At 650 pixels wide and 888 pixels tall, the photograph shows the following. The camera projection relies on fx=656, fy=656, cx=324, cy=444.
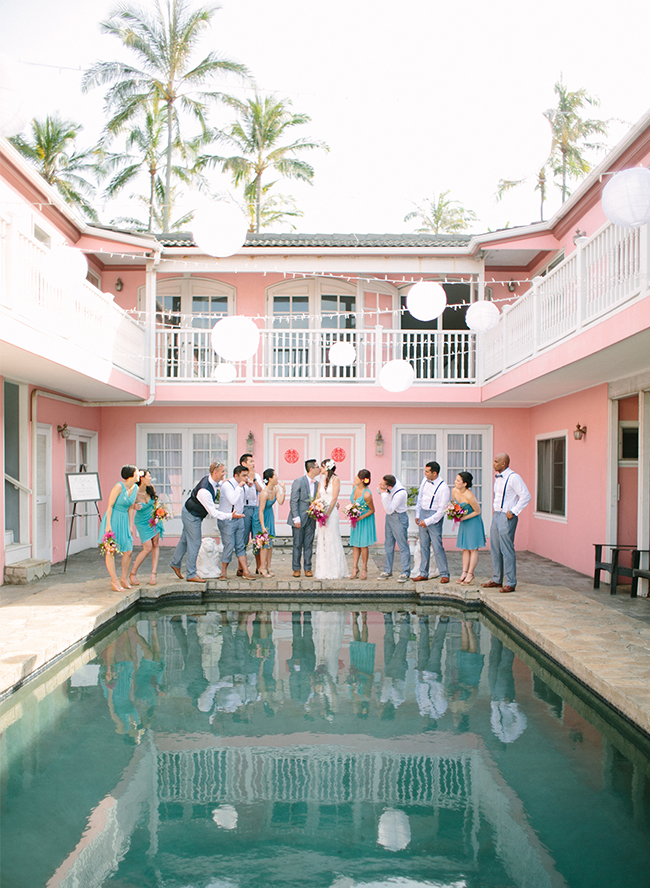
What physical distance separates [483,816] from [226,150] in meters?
25.1

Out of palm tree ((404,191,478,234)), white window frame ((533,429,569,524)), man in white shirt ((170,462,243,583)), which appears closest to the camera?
man in white shirt ((170,462,243,583))

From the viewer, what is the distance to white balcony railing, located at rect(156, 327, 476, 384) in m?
12.2

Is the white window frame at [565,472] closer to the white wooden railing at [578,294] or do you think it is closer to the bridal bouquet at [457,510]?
the white wooden railing at [578,294]

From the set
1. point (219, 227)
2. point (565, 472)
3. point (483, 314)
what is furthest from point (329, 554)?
point (219, 227)

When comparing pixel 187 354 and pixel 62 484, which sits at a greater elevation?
pixel 187 354

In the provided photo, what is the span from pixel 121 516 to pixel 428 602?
14.1ft

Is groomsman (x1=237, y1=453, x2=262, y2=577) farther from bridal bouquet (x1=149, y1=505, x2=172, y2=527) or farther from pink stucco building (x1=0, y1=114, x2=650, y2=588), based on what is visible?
pink stucco building (x1=0, y1=114, x2=650, y2=588)

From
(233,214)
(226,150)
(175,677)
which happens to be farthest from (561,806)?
(226,150)

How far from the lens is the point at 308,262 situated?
493 inches

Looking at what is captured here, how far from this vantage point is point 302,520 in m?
9.34

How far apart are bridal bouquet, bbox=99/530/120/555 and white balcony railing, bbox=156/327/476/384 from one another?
440cm

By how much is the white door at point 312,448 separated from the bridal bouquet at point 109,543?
5.26 m

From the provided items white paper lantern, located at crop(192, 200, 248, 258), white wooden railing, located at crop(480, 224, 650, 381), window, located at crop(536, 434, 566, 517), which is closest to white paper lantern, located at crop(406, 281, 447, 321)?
white wooden railing, located at crop(480, 224, 650, 381)

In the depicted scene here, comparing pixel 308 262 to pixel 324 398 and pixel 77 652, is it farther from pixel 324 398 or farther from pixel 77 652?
pixel 77 652
